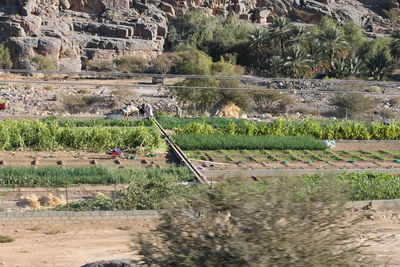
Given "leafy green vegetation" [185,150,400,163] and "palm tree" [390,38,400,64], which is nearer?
"leafy green vegetation" [185,150,400,163]

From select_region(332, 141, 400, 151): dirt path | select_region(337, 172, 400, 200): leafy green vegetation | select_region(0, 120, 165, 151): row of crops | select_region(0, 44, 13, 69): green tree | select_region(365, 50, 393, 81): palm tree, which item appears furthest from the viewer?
select_region(0, 44, 13, 69): green tree

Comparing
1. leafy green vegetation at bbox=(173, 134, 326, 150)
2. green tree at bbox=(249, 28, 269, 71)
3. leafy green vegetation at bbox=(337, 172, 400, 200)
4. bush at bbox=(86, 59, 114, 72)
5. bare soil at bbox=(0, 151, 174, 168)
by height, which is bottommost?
bare soil at bbox=(0, 151, 174, 168)

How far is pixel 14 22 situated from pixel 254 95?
23742 mm

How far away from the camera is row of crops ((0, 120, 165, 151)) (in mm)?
21197

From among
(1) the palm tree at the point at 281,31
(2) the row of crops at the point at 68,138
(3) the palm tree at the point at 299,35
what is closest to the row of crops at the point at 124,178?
(2) the row of crops at the point at 68,138

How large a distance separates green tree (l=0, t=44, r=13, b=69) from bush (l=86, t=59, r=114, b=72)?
674cm

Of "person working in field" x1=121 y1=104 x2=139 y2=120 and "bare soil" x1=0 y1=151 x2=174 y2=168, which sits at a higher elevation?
"person working in field" x1=121 y1=104 x2=139 y2=120

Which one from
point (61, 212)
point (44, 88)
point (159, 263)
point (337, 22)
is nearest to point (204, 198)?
point (159, 263)

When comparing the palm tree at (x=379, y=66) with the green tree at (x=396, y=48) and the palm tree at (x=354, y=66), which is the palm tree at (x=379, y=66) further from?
the green tree at (x=396, y=48)

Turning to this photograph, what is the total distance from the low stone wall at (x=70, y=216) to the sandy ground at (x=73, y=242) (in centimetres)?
20

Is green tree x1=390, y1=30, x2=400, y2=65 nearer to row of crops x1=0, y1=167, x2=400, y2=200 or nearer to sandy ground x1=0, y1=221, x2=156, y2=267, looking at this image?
row of crops x1=0, y1=167, x2=400, y2=200

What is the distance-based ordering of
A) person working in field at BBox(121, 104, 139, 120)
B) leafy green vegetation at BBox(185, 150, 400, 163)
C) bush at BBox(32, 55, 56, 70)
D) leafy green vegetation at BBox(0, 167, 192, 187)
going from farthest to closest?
bush at BBox(32, 55, 56, 70)
person working in field at BBox(121, 104, 139, 120)
leafy green vegetation at BBox(185, 150, 400, 163)
leafy green vegetation at BBox(0, 167, 192, 187)

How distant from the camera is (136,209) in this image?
47.2 ft

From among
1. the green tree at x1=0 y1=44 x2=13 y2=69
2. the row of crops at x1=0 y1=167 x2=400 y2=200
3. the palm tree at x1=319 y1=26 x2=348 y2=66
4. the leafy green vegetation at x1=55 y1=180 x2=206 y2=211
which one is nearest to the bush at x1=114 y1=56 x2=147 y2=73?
the green tree at x1=0 y1=44 x2=13 y2=69
